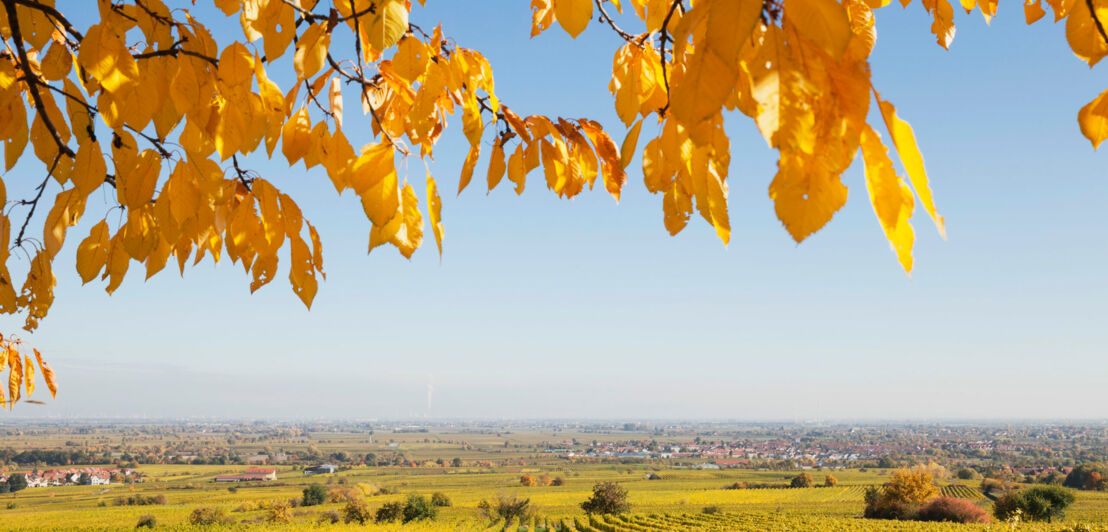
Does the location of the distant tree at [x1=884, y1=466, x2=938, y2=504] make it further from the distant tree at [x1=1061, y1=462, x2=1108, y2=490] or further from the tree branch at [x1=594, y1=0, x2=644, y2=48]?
the tree branch at [x1=594, y1=0, x2=644, y2=48]

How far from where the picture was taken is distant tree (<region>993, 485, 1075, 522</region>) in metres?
39.5

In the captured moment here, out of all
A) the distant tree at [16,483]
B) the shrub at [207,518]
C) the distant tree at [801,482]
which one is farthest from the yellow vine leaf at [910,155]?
the distant tree at [16,483]

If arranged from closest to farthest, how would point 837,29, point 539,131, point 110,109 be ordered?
point 837,29 < point 110,109 < point 539,131

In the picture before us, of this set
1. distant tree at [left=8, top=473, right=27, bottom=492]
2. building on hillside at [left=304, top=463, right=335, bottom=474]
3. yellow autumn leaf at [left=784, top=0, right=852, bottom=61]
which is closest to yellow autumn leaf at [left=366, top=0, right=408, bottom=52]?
yellow autumn leaf at [left=784, top=0, right=852, bottom=61]

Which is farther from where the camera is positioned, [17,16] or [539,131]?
[539,131]

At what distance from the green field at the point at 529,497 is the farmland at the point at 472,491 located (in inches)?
5.7

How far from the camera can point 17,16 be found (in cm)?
90

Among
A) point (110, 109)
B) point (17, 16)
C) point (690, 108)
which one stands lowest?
point (690, 108)

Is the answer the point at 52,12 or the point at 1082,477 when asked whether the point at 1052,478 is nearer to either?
the point at 1082,477

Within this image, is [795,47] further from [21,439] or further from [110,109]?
[21,439]

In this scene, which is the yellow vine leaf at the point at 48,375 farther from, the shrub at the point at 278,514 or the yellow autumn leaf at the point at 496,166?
the shrub at the point at 278,514

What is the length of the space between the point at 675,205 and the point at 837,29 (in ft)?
1.28

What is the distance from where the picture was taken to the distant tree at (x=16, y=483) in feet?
223

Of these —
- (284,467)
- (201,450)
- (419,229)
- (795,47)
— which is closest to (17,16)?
(419,229)
